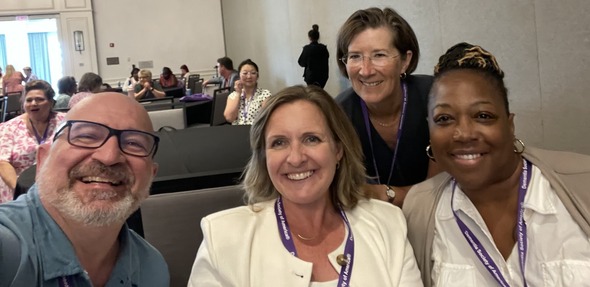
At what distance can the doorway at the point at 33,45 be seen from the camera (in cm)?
1530

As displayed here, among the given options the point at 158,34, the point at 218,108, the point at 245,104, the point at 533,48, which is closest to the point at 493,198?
the point at 533,48

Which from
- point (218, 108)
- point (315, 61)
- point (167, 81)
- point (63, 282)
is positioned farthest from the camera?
point (167, 81)

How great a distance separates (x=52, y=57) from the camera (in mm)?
15867

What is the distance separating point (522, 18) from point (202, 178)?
2.88 meters

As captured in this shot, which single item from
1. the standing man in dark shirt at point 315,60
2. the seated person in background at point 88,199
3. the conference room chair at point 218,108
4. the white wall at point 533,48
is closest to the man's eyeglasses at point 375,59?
the seated person in background at point 88,199

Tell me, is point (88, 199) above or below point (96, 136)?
below

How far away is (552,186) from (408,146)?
76 cm

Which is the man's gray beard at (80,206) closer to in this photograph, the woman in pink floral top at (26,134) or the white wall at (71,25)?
the woman in pink floral top at (26,134)

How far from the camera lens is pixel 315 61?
28.8ft

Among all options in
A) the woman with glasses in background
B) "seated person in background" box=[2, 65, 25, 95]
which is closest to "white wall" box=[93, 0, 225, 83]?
"seated person in background" box=[2, 65, 25, 95]

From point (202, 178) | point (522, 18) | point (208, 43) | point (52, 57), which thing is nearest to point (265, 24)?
point (208, 43)

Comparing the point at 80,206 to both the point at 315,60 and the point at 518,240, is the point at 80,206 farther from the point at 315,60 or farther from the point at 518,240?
the point at 315,60

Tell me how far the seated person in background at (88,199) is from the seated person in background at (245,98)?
367cm

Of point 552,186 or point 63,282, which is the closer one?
point 63,282
